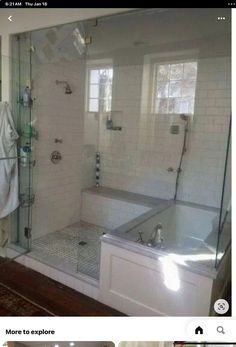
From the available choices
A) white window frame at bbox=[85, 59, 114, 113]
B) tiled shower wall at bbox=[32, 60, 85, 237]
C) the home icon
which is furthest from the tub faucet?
white window frame at bbox=[85, 59, 114, 113]

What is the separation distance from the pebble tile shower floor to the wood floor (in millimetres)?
105

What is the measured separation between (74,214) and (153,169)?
2.65ft

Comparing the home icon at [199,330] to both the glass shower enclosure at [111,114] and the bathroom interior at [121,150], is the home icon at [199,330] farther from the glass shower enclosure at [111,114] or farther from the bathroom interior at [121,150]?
the glass shower enclosure at [111,114]

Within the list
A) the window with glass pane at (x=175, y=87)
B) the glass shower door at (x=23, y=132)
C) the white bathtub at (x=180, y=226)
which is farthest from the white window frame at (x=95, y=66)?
the white bathtub at (x=180, y=226)

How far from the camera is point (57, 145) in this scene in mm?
2068

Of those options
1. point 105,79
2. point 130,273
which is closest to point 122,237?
point 130,273

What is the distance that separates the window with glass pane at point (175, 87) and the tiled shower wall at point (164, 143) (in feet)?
0.16

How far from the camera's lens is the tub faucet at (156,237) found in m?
1.37

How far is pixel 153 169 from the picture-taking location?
234 cm

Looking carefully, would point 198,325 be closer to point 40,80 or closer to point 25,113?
point 25,113

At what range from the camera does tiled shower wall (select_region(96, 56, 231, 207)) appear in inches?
78.4

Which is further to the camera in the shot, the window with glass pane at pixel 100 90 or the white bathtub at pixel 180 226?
the window with glass pane at pixel 100 90

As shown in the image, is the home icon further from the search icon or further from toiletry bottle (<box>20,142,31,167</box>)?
toiletry bottle (<box>20,142,31,167</box>)
